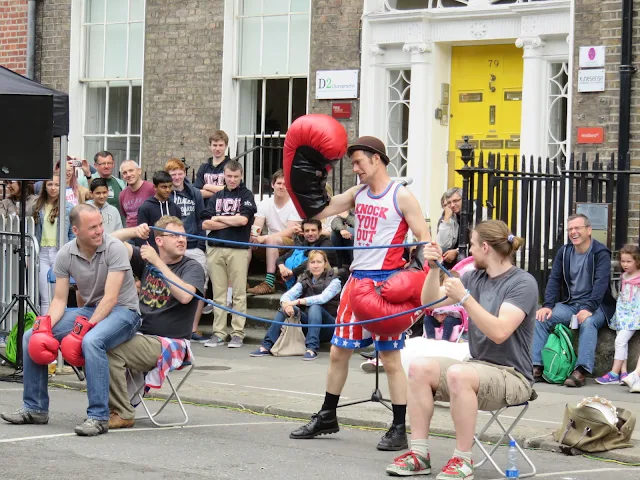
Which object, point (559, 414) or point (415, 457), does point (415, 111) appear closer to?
point (559, 414)

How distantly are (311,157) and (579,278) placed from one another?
395 centimetres

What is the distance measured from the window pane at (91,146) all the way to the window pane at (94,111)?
12 cm

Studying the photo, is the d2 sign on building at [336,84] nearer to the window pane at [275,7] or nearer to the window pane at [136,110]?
the window pane at [275,7]

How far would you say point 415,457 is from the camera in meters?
6.95

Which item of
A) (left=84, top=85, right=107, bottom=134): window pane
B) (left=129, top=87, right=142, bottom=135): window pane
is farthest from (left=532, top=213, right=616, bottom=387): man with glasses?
(left=84, top=85, right=107, bottom=134): window pane

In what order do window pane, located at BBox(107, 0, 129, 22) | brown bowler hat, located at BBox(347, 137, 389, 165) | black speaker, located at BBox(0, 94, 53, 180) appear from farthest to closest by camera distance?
A: window pane, located at BBox(107, 0, 129, 22) < black speaker, located at BBox(0, 94, 53, 180) < brown bowler hat, located at BBox(347, 137, 389, 165)

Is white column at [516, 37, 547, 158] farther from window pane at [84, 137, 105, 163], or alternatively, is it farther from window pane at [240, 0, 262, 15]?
window pane at [84, 137, 105, 163]

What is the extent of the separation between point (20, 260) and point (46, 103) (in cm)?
154

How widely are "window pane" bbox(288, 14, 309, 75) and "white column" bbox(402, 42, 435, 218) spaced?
1.63 meters

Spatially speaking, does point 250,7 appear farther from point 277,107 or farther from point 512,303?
point 512,303

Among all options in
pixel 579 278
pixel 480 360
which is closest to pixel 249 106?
pixel 579 278

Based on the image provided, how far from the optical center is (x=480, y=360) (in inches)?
277

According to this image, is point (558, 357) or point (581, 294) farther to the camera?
point (581, 294)

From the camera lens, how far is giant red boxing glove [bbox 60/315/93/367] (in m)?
8.24
